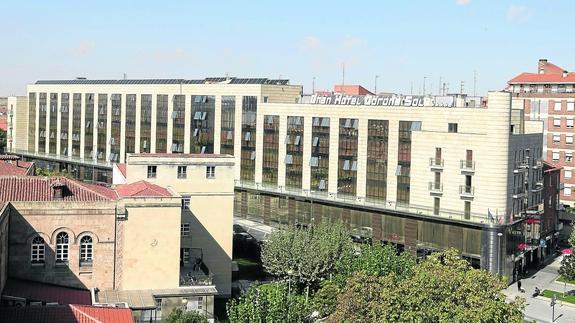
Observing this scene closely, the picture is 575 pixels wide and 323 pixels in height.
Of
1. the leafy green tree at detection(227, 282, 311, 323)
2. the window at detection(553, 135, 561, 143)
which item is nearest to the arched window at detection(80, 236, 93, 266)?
the leafy green tree at detection(227, 282, 311, 323)

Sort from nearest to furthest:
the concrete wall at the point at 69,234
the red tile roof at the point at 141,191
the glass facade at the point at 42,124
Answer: the concrete wall at the point at 69,234
the red tile roof at the point at 141,191
the glass facade at the point at 42,124

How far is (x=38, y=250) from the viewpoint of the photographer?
55.3 meters

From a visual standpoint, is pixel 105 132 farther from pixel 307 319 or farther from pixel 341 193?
pixel 307 319

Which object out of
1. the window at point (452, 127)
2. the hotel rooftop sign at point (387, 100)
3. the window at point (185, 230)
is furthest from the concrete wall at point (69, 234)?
the hotel rooftop sign at point (387, 100)

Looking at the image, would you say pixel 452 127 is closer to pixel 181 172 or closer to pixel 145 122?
pixel 181 172

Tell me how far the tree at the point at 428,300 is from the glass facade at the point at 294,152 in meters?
51.9

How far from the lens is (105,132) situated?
135750 millimetres

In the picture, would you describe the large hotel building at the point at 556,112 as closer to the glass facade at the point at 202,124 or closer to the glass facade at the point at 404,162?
the glass facade at the point at 404,162

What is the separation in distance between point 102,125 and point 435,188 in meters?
70.7

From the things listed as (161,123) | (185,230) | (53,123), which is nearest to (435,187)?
(185,230)

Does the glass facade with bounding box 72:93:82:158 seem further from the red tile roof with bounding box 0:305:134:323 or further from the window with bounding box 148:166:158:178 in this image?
the red tile roof with bounding box 0:305:134:323

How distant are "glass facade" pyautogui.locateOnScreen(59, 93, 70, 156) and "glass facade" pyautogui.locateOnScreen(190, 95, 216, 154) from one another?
128 feet

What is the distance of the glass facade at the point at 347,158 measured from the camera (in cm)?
9506

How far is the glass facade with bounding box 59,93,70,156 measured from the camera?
14700 centimetres
